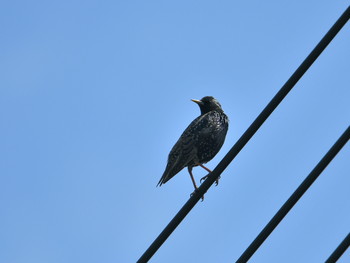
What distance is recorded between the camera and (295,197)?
14.5 feet

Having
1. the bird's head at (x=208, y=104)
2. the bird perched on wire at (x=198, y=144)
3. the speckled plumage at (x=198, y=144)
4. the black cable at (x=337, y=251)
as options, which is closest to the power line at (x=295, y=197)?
the black cable at (x=337, y=251)

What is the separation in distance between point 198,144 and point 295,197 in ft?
17.6

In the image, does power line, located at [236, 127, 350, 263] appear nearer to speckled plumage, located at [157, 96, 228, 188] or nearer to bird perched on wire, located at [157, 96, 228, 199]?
bird perched on wire, located at [157, 96, 228, 199]

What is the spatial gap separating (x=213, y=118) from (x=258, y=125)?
5.66 m

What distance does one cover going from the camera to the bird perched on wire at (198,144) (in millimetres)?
9500

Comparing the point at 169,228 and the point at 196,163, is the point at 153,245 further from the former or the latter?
the point at 196,163

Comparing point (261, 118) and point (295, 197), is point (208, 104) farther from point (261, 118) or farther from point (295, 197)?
point (295, 197)

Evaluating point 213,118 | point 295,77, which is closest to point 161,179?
point 213,118

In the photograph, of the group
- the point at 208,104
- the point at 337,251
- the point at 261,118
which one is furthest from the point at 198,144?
the point at 337,251

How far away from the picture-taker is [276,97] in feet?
15.2

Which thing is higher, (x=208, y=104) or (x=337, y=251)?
(x=208, y=104)

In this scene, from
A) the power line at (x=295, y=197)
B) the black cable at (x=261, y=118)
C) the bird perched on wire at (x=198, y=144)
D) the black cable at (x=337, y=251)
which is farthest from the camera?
the bird perched on wire at (x=198, y=144)

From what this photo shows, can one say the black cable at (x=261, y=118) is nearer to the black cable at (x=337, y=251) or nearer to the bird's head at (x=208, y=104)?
the black cable at (x=337, y=251)

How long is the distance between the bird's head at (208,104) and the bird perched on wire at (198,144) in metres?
0.56
